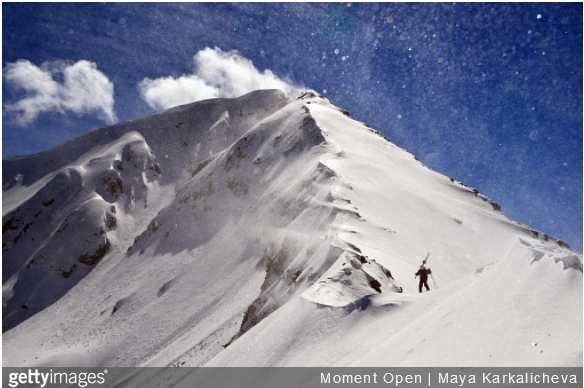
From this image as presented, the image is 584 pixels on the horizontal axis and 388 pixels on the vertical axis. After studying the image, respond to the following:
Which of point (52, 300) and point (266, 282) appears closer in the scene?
point (266, 282)

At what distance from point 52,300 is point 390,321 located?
5513 cm

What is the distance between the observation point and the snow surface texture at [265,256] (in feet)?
21.3

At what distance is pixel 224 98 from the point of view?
8050 centimetres

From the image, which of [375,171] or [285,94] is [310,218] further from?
[285,94]

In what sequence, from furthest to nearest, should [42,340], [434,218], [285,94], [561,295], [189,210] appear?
[285,94] < [189,210] < [42,340] < [434,218] < [561,295]

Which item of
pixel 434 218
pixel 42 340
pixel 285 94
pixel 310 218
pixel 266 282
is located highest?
pixel 285 94

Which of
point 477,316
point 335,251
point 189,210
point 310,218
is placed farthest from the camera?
point 189,210

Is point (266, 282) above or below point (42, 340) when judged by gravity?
above

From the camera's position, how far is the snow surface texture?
648cm

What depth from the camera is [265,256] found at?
77.8 feet

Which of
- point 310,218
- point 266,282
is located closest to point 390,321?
point 266,282

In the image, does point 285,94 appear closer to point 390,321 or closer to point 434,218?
point 434,218

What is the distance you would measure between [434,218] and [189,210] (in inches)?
1224

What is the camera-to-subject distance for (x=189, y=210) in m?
Answer: 45.8
